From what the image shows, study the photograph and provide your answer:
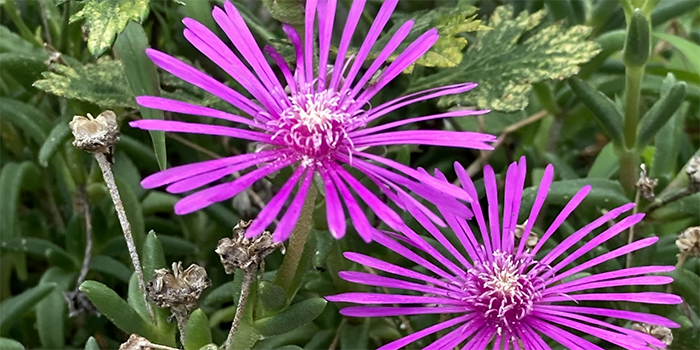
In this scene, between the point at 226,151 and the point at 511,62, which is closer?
the point at 511,62

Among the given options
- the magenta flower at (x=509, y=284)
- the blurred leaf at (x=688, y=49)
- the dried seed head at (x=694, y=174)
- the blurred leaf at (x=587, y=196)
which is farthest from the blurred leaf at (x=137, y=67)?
the blurred leaf at (x=688, y=49)

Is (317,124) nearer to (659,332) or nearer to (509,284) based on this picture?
(509,284)

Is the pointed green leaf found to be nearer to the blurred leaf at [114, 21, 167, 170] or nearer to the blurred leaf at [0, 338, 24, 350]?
the blurred leaf at [114, 21, 167, 170]

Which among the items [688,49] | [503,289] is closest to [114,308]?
[503,289]

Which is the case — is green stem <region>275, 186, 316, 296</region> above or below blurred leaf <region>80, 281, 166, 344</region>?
above

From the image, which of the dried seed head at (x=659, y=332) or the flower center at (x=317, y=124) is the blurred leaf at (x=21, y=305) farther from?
the dried seed head at (x=659, y=332)

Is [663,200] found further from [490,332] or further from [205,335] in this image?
[205,335]

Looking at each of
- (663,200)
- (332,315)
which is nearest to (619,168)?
(663,200)

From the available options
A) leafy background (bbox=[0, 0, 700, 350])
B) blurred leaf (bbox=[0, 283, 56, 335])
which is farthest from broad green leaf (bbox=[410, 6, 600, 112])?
blurred leaf (bbox=[0, 283, 56, 335])
